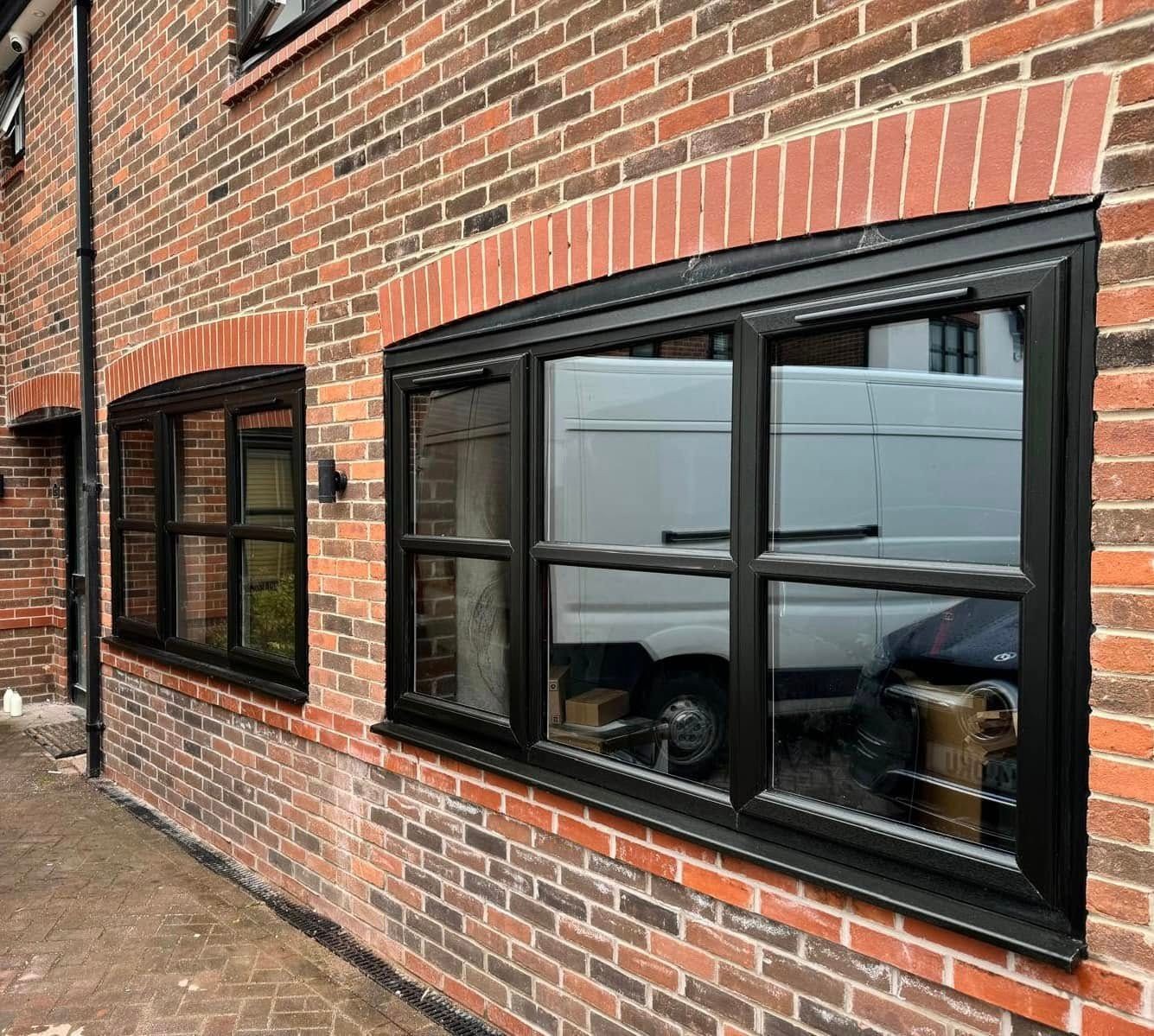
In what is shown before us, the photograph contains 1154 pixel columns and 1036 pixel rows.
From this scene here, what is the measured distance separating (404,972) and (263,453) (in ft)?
7.91

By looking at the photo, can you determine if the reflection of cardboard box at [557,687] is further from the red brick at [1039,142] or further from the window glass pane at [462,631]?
the red brick at [1039,142]

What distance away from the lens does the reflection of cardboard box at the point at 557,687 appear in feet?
10.3

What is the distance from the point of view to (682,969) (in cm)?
266

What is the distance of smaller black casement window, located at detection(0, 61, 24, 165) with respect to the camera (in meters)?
7.56

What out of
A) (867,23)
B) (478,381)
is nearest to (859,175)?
(867,23)

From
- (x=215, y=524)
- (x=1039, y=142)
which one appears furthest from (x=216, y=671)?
(x=1039, y=142)

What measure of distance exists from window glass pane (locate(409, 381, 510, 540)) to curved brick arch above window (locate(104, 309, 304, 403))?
922mm

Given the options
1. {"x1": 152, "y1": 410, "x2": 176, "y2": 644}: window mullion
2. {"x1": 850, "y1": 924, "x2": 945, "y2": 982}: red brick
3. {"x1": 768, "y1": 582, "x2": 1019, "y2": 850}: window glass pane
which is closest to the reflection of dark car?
{"x1": 768, "y1": 582, "x2": 1019, "y2": 850}: window glass pane

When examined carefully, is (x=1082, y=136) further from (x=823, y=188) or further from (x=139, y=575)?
(x=139, y=575)

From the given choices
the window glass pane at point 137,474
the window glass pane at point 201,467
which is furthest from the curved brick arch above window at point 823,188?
the window glass pane at point 137,474

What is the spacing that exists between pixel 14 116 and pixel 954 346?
A: 26.9ft

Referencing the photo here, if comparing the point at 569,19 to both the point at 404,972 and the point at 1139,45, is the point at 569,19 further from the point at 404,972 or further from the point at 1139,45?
the point at 404,972

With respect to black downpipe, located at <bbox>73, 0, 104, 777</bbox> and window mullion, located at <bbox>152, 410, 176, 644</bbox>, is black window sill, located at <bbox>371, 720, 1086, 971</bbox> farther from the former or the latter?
black downpipe, located at <bbox>73, 0, 104, 777</bbox>

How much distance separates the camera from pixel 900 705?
235 cm
